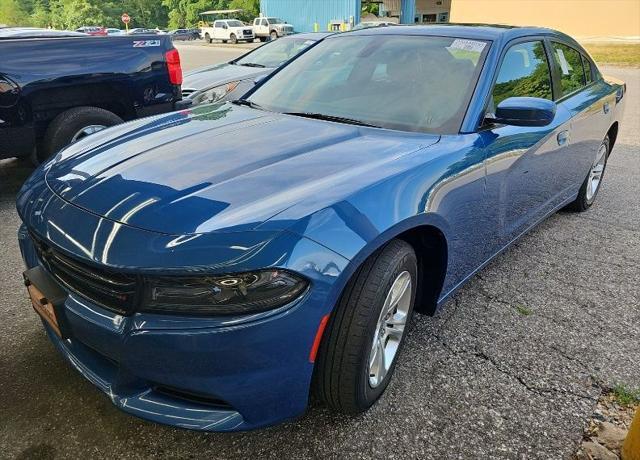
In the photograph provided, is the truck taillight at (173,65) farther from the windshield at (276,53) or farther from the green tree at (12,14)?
the green tree at (12,14)

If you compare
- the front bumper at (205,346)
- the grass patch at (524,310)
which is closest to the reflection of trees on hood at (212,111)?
the front bumper at (205,346)

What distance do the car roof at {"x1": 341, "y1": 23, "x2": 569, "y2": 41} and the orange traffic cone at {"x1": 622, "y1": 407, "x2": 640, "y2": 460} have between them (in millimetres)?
2102

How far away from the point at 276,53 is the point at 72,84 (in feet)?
13.2

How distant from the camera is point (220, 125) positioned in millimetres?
2723

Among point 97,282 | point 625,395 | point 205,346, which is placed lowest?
point 625,395

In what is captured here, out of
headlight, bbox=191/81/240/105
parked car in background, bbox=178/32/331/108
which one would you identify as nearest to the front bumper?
parked car in background, bbox=178/32/331/108

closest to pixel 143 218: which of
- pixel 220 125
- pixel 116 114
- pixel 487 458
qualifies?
pixel 220 125

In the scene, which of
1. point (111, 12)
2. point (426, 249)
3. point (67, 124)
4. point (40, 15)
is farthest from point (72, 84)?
point (40, 15)

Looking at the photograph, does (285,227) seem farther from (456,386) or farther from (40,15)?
(40,15)

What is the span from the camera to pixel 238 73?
24.3 ft

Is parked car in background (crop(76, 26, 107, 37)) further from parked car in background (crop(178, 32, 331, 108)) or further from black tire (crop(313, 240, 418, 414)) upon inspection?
black tire (crop(313, 240, 418, 414))

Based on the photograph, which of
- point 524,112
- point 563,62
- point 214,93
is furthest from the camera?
point 214,93

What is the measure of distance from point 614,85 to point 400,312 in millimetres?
3724

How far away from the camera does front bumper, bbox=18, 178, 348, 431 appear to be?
1595mm
